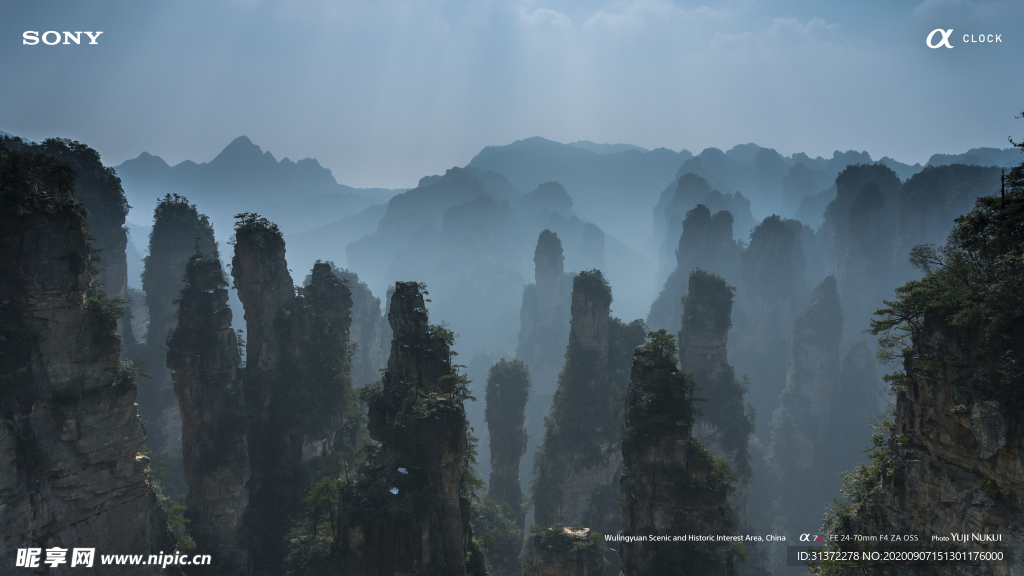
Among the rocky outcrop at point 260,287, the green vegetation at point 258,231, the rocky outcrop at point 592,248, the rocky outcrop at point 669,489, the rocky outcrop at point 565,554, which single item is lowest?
the rocky outcrop at point 565,554

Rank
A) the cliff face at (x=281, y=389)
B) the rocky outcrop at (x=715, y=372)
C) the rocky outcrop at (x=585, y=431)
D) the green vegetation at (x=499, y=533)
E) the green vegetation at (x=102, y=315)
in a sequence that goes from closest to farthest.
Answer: the green vegetation at (x=102, y=315) < the cliff face at (x=281, y=389) < the green vegetation at (x=499, y=533) < the rocky outcrop at (x=585, y=431) < the rocky outcrop at (x=715, y=372)

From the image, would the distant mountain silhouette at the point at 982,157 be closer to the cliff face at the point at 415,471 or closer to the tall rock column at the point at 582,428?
the tall rock column at the point at 582,428

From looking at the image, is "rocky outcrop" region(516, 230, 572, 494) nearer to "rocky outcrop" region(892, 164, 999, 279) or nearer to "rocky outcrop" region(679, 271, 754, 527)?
"rocky outcrop" region(679, 271, 754, 527)

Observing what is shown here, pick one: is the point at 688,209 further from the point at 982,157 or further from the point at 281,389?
the point at 281,389

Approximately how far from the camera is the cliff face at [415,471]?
18.3 meters

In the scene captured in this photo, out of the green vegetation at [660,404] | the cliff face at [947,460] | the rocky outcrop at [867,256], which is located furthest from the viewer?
the rocky outcrop at [867,256]

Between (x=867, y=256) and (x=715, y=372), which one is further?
(x=867, y=256)

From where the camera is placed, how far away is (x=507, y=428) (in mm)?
45312

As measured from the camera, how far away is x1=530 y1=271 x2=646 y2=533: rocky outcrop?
38000 mm

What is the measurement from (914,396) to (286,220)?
216 meters

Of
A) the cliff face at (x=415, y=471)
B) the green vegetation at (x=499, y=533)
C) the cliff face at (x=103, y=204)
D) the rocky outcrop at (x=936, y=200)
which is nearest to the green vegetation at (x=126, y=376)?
the cliff face at (x=415, y=471)

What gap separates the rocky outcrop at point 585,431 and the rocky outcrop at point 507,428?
3.86 m

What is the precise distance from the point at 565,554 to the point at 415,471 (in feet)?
30.0

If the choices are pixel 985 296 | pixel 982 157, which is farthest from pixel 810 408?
pixel 982 157
